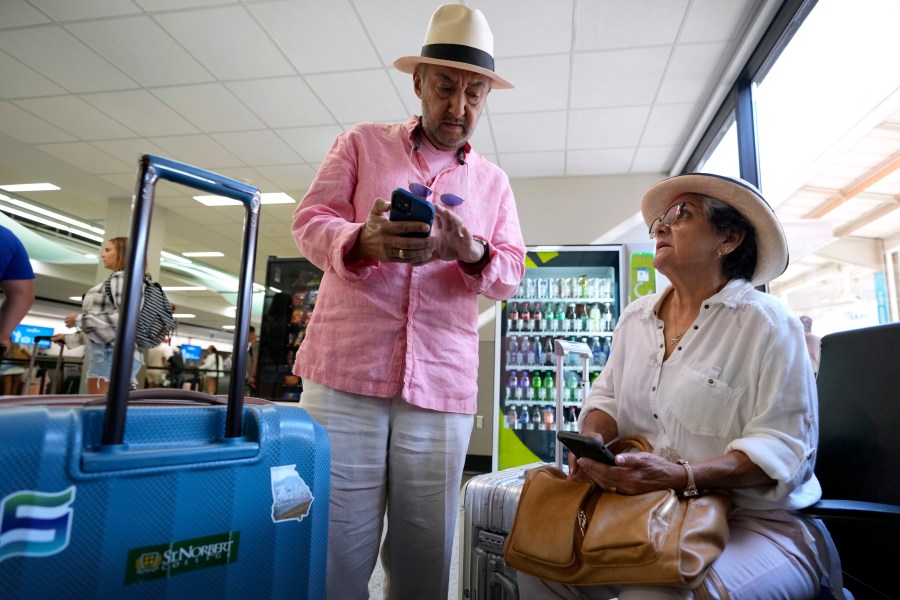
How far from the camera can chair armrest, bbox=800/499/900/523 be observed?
1041 mm

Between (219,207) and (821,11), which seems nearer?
(821,11)

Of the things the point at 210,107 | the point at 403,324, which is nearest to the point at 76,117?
the point at 210,107

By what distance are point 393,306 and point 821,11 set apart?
311cm

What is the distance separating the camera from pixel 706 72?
385 cm

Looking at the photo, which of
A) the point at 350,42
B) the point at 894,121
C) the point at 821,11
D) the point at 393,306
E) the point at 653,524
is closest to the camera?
the point at 653,524

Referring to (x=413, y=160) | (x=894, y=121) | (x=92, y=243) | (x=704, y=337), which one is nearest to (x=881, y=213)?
(x=894, y=121)

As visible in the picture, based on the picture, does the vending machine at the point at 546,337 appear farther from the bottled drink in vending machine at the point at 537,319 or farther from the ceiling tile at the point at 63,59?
the ceiling tile at the point at 63,59

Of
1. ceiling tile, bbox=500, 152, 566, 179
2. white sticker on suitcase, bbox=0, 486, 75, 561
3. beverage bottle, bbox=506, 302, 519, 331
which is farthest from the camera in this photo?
ceiling tile, bbox=500, 152, 566, 179

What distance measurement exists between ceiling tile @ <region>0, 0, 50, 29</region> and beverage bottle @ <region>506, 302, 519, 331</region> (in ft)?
14.1

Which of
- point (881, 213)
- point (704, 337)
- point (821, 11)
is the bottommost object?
point (704, 337)

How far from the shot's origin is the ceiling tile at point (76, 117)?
4.86m

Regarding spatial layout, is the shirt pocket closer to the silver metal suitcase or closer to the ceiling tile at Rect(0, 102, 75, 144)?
the silver metal suitcase

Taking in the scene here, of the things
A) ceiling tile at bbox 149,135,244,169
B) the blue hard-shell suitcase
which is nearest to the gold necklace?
the blue hard-shell suitcase

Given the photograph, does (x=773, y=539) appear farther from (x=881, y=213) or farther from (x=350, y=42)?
(x=350, y=42)
